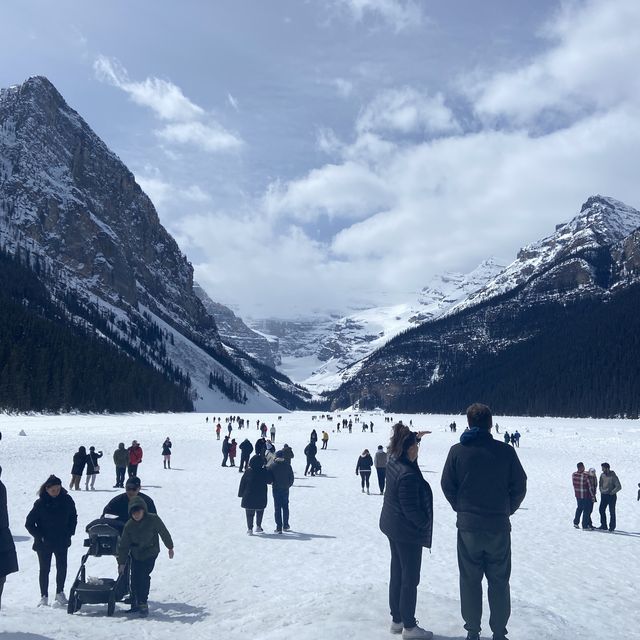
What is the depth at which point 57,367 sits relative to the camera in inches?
3241

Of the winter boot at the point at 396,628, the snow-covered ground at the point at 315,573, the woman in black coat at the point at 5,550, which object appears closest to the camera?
the winter boot at the point at 396,628

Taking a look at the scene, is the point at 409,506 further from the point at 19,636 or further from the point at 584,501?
the point at 584,501

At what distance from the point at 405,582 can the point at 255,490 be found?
7.87 metres

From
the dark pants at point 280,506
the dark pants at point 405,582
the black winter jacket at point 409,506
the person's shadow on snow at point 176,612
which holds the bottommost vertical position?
the person's shadow on snow at point 176,612

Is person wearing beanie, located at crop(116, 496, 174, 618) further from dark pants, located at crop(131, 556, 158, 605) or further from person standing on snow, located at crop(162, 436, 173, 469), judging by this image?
person standing on snow, located at crop(162, 436, 173, 469)

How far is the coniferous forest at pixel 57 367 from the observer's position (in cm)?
7369

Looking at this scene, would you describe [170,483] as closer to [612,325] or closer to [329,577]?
[329,577]

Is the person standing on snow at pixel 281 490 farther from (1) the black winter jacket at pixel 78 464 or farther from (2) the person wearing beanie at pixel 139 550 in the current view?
(1) the black winter jacket at pixel 78 464

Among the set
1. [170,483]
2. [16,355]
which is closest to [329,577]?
[170,483]

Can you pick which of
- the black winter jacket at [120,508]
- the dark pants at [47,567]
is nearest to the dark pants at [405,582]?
the black winter jacket at [120,508]

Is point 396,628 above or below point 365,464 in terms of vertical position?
above

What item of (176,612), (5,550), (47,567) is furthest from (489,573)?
(47,567)

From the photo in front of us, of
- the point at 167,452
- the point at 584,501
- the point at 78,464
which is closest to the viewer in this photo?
the point at 584,501

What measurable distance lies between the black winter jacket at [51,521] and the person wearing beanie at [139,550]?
898 mm
